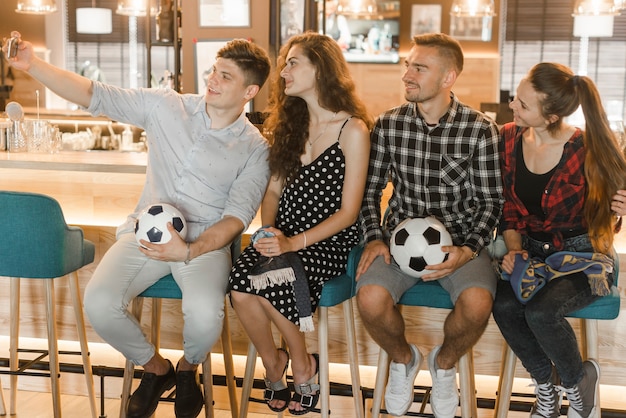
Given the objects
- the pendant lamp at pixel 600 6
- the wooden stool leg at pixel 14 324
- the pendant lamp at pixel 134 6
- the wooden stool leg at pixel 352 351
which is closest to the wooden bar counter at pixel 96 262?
the wooden stool leg at pixel 14 324

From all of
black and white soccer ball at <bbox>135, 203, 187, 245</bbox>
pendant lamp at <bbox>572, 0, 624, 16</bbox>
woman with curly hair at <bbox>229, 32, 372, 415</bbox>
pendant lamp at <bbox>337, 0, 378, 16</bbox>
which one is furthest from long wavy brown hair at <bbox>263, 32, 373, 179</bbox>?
pendant lamp at <bbox>337, 0, 378, 16</bbox>

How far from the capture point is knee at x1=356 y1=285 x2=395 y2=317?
2.82 m

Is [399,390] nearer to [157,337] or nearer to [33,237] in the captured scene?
[157,337]

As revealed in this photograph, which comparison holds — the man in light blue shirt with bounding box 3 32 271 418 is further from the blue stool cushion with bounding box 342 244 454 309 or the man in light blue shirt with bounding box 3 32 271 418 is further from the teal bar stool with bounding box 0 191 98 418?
the blue stool cushion with bounding box 342 244 454 309

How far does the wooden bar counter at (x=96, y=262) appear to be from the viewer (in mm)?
3520

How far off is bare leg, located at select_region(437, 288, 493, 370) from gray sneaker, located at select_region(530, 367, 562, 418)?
10.7 inches

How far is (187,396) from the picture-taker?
2.98 m

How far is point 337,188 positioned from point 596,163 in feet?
2.95

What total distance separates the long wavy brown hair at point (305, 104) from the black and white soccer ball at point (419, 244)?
50 centimetres

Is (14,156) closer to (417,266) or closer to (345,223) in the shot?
(345,223)

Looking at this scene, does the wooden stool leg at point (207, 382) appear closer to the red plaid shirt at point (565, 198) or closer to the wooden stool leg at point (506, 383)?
the wooden stool leg at point (506, 383)

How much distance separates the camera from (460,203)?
309 centimetres

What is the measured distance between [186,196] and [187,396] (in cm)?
71

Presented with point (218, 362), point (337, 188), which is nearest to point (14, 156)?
point (218, 362)
